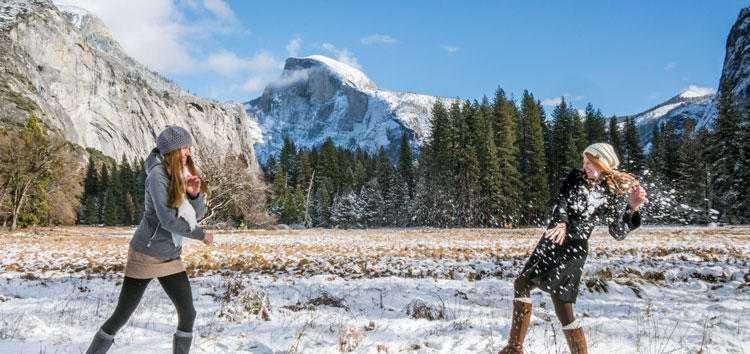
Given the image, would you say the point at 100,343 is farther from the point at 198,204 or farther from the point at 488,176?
the point at 488,176

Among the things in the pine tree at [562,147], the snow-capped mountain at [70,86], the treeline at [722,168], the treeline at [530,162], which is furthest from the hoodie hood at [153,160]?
the snow-capped mountain at [70,86]

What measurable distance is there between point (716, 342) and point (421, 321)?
3.28 m

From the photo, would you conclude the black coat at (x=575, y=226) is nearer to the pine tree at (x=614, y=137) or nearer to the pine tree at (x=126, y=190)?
the pine tree at (x=614, y=137)

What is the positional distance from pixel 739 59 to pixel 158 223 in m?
120

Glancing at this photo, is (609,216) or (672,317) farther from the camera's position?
(672,317)

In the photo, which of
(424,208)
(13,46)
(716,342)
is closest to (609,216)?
(716,342)

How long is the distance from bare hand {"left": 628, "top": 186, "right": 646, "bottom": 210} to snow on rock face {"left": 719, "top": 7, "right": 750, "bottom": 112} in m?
92.6

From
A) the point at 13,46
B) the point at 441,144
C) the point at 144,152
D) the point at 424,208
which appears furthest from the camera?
the point at 144,152

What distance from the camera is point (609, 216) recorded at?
3328mm

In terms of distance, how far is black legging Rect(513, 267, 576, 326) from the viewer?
10.5 feet

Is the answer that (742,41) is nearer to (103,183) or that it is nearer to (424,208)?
(424,208)

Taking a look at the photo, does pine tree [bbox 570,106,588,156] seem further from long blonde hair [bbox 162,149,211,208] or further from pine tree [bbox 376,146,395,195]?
long blonde hair [bbox 162,149,211,208]

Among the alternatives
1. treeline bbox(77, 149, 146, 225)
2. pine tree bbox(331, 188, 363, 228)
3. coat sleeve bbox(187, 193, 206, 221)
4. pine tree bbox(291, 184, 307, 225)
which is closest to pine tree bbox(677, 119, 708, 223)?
pine tree bbox(331, 188, 363, 228)

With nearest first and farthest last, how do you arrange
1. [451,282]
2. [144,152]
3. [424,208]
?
1. [451,282]
2. [424,208]
3. [144,152]
